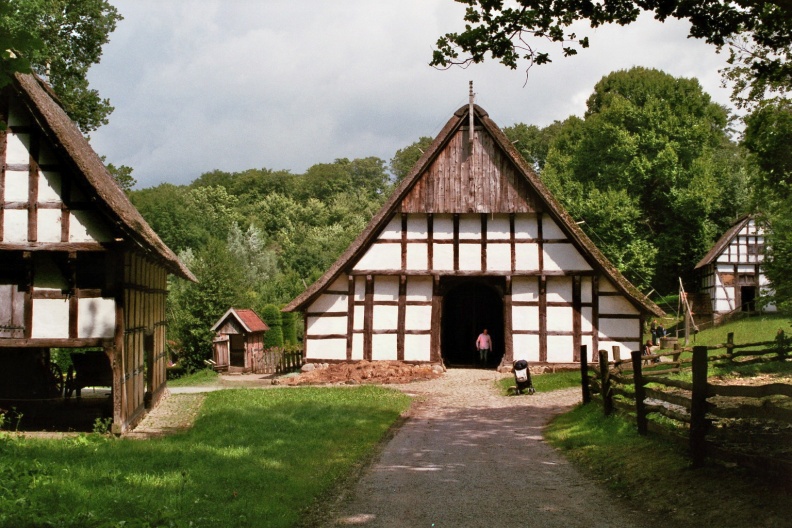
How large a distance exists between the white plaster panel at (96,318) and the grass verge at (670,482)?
929 centimetres

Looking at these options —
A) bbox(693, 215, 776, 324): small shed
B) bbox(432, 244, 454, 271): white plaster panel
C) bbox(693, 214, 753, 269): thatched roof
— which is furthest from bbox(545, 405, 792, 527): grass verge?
bbox(693, 215, 776, 324): small shed

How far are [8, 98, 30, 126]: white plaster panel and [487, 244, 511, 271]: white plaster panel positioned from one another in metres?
16.4

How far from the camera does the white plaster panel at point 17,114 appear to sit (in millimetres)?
15828

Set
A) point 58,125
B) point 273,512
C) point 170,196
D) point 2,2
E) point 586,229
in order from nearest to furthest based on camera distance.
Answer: point 2,2, point 273,512, point 58,125, point 586,229, point 170,196

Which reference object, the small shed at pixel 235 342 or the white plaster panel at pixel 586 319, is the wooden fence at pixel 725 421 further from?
the small shed at pixel 235 342

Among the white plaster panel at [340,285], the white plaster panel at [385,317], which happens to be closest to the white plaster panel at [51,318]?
the white plaster panel at [340,285]

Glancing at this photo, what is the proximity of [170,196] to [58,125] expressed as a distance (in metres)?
59.9

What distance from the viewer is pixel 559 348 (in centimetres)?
2744

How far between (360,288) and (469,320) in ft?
20.9

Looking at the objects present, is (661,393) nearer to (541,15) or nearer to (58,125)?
(541,15)

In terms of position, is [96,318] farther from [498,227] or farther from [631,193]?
[631,193]

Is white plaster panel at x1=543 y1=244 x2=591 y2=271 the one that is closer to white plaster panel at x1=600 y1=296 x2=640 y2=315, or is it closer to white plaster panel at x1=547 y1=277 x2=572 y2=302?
white plaster panel at x1=547 y1=277 x2=572 y2=302

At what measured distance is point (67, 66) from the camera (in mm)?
31141

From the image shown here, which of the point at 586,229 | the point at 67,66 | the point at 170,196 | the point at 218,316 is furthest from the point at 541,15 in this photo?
the point at 170,196
